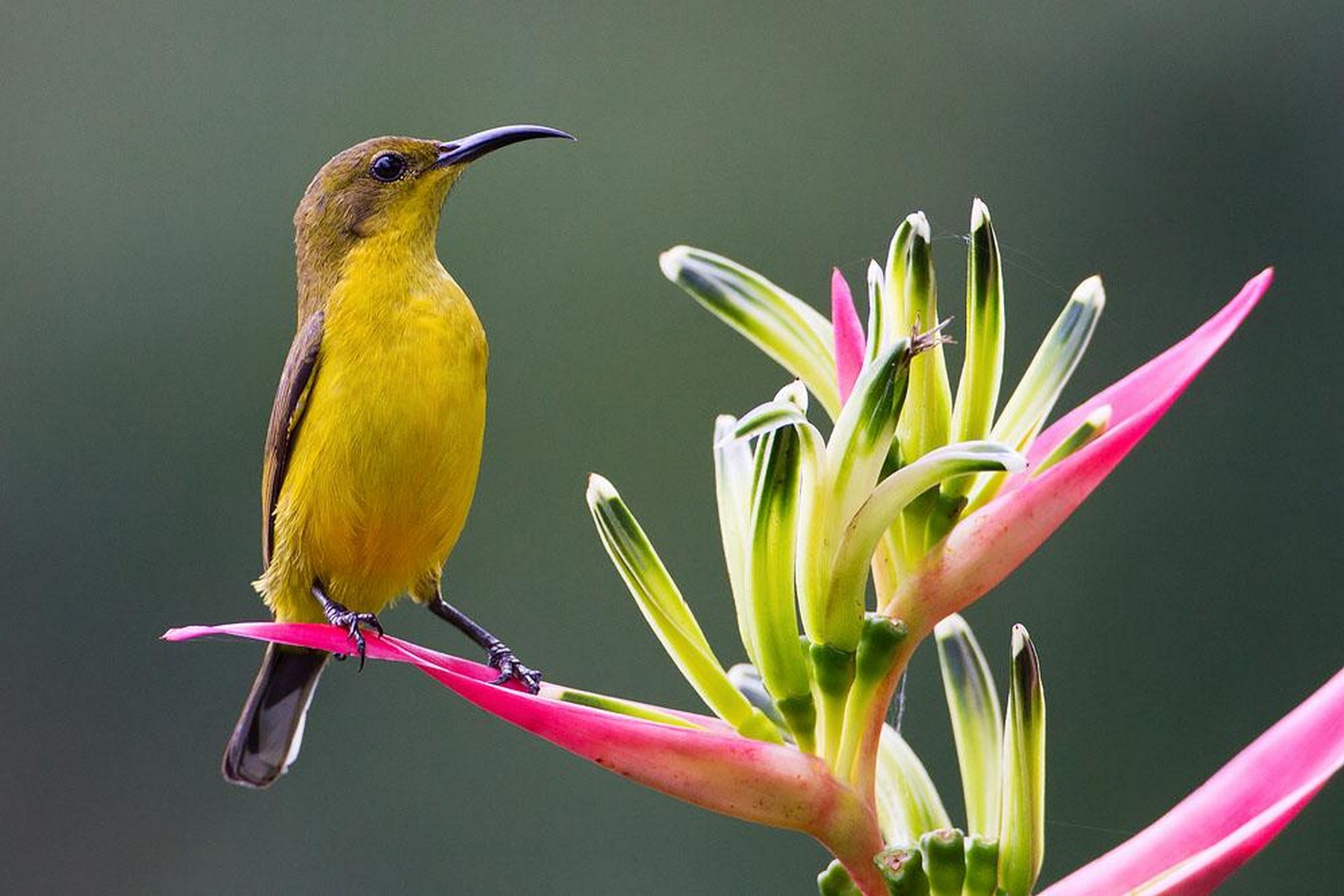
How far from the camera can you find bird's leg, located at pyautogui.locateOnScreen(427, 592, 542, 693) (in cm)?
137

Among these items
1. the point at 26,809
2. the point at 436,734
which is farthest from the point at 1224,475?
the point at 26,809

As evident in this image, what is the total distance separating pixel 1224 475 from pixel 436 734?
2.78 metres

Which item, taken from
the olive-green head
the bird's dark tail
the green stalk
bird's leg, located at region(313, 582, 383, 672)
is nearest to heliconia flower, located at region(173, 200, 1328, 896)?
the green stalk

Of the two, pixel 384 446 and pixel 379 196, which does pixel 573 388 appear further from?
pixel 384 446

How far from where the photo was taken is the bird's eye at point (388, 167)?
1.82m

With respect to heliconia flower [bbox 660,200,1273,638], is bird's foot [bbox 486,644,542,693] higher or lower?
lower

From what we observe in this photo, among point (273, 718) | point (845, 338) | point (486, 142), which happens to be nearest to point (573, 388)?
point (273, 718)

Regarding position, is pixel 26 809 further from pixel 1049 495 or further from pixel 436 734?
pixel 1049 495

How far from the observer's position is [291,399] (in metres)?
1.84

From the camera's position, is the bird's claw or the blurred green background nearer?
the bird's claw

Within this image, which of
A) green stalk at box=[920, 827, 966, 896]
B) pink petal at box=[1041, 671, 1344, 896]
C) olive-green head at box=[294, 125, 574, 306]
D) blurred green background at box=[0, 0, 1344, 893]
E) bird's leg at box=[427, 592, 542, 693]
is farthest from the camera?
blurred green background at box=[0, 0, 1344, 893]

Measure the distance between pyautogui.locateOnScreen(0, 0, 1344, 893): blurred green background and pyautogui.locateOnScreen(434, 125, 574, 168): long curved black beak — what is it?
310cm

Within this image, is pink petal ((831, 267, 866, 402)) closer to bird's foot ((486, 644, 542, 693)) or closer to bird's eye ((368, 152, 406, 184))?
bird's foot ((486, 644, 542, 693))

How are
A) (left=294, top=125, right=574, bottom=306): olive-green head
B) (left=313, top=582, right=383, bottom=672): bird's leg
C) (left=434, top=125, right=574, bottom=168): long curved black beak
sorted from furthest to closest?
(left=294, top=125, right=574, bottom=306): olive-green head
(left=313, top=582, right=383, bottom=672): bird's leg
(left=434, top=125, right=574, bottom=168): long curved black beak
